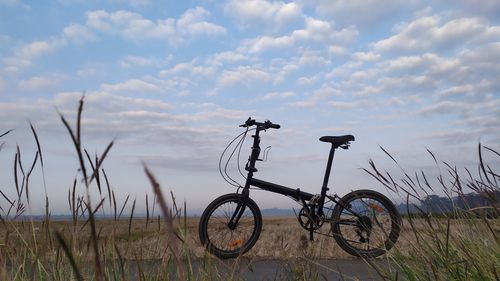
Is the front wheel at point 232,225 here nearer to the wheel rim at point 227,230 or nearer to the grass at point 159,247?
the wheel rim at point 227,230

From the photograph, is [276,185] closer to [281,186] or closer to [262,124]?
[281,186]

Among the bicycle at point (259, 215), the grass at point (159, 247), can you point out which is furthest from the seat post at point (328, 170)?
the grass at point (159, 247)

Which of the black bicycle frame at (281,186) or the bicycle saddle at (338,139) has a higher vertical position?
the bicycle saddle at (338,139)

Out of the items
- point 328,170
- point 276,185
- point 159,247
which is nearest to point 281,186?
point 276,185

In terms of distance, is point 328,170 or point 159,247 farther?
point 328,170

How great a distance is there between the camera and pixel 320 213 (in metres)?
6.89

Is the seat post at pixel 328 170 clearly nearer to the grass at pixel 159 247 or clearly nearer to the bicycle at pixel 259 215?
the bicycle at pixel 259 215

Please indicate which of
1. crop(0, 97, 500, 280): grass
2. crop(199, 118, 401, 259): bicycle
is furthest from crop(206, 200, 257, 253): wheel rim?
crop(0, 97, 500, 280): grass

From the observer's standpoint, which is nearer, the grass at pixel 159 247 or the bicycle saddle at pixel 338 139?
the grass at pixel 159 247

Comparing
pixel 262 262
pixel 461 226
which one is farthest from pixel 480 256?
pixel 262 262

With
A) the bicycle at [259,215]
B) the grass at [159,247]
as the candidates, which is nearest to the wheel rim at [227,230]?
the bicycle at [259,215]

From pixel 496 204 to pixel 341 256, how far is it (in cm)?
462

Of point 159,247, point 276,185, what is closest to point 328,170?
point 276,185

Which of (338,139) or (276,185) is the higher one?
(338,139)
